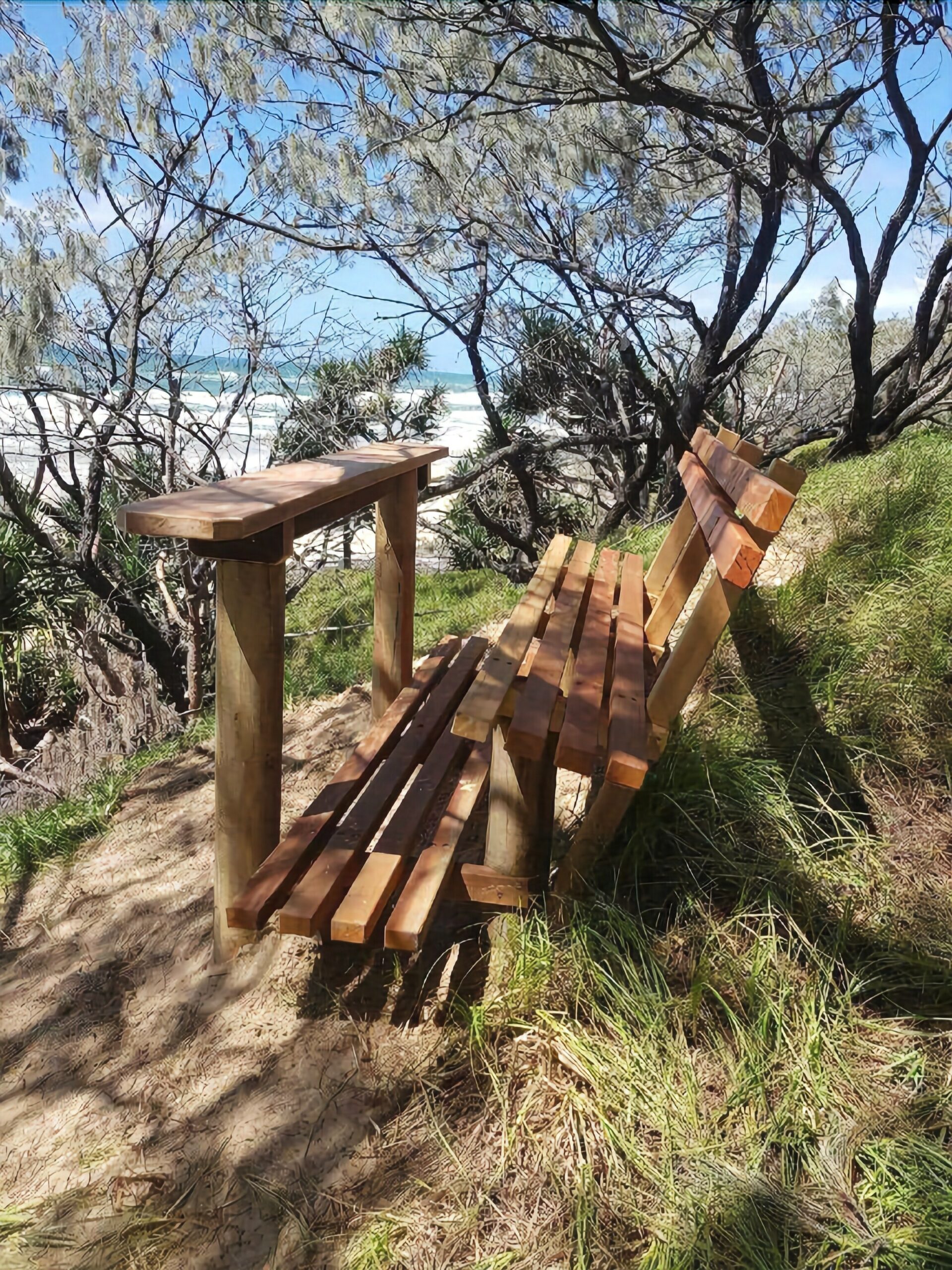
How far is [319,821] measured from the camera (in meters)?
2.16

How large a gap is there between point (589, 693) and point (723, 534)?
434 millimetres

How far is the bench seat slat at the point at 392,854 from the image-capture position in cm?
176

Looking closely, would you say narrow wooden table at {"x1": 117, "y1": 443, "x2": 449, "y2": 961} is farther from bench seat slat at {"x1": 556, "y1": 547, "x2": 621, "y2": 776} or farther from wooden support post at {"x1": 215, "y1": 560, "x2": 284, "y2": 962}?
bench seat slat at {"x1": 556, "y1": 547, "x2": 621, "y2": 776}

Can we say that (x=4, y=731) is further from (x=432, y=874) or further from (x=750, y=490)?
(x=750, y=490)

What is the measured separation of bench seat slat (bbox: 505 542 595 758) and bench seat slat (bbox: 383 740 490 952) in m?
0.11

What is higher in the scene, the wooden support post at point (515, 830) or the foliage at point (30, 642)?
the wooden support post at point (515, 830)

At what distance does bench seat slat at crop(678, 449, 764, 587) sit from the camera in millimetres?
1600

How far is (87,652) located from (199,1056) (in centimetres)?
415

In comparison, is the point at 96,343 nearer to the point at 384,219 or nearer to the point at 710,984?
the point at 384,219

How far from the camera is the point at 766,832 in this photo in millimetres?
2234

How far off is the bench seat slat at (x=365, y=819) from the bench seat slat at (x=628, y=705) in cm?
60

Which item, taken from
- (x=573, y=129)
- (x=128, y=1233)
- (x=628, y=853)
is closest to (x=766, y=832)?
(x=628, y=853)

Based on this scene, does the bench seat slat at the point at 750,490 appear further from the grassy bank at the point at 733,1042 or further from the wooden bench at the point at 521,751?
the grassy bank at the point at 733,1042

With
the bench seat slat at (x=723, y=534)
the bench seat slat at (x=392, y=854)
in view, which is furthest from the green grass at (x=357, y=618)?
the bench seat slat at (x=723, y=534)
